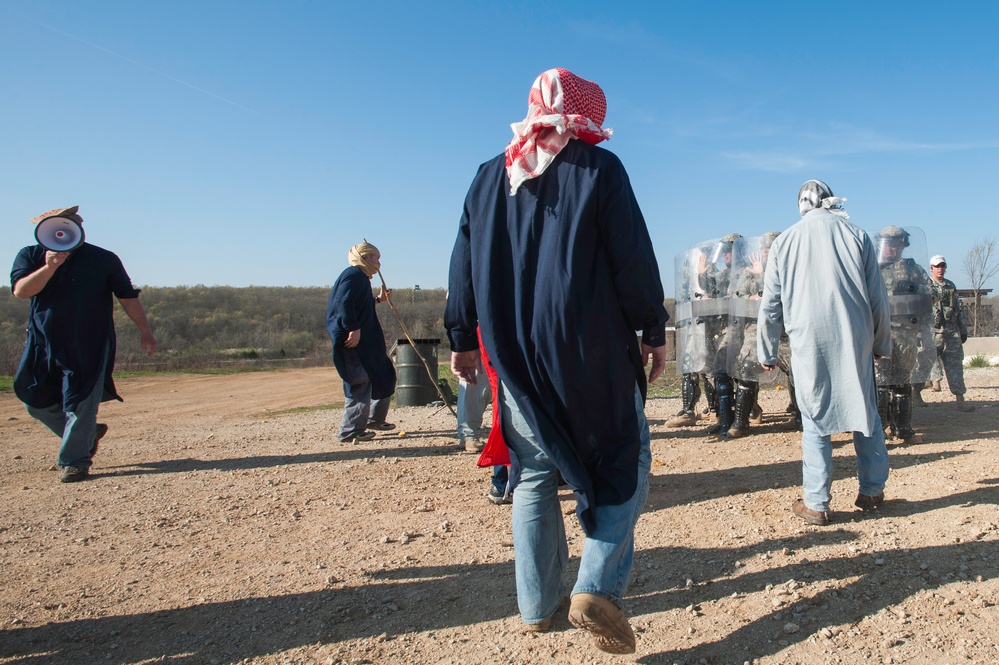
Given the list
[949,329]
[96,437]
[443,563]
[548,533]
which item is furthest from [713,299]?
[96,437]

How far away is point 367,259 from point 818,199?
4.17 m

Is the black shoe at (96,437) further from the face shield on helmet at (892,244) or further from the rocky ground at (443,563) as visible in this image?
the face shield on helmet at (892,244)

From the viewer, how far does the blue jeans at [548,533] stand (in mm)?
2439

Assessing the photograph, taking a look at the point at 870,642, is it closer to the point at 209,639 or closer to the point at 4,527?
the point at 209,639

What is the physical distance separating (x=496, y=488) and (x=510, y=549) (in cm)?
94

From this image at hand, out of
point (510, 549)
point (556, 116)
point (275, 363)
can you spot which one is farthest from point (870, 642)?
point (275, 363)

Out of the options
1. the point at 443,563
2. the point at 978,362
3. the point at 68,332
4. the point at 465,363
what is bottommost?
the point at 443,563

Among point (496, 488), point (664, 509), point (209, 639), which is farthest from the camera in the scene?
point (496, 488)

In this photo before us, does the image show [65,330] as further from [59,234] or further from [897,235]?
[897,235]

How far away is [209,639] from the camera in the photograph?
2.77 metres

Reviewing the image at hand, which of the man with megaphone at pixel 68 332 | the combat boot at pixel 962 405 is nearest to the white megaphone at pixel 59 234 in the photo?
the man with megaphone at pixel 68 332

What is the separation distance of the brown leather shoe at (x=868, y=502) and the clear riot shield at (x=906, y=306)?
2.01m

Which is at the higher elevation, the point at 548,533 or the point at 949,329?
the point at 949,329

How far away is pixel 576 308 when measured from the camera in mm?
2361
